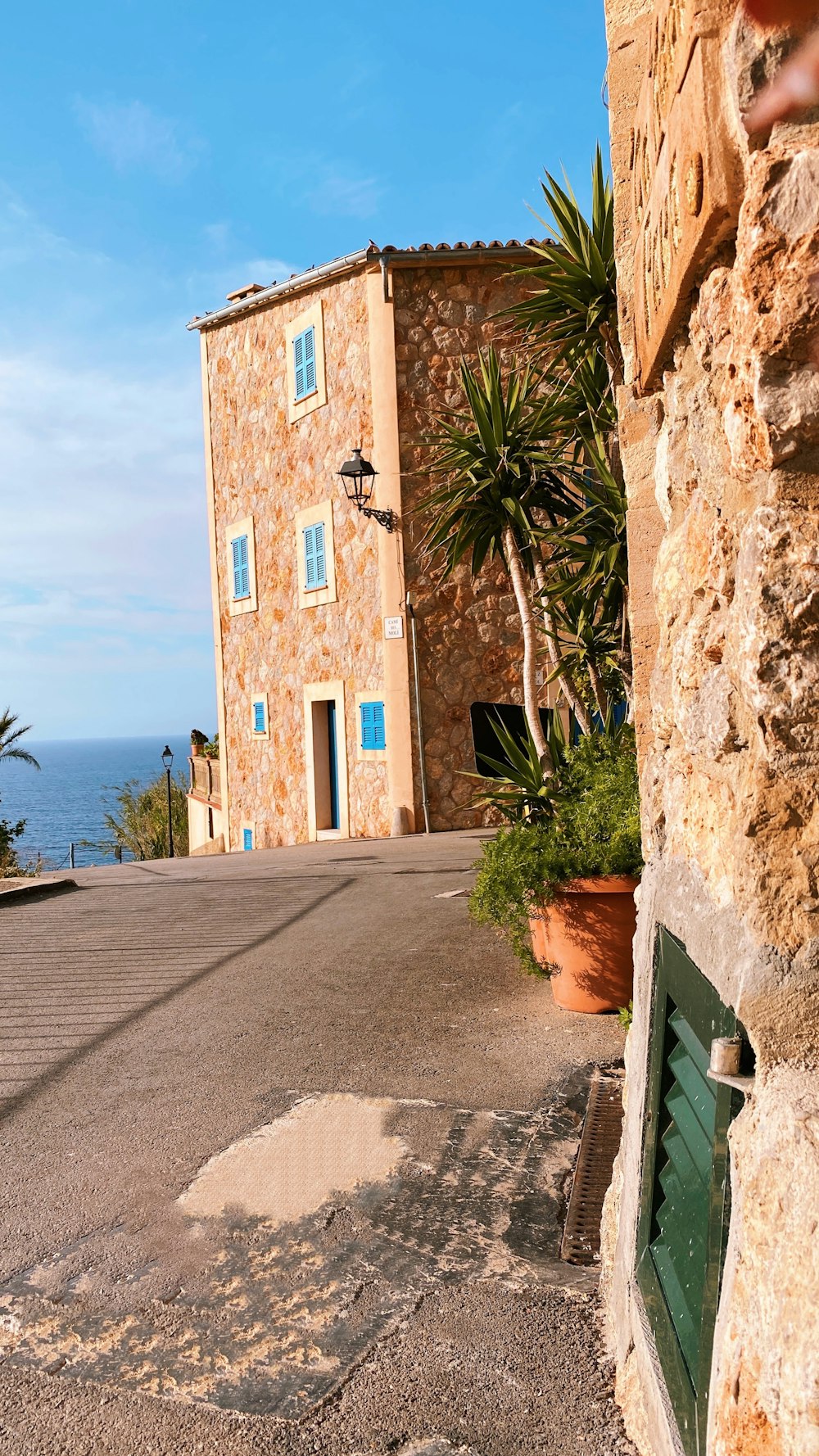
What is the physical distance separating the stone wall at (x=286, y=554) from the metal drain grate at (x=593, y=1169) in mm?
11387

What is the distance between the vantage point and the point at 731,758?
1527 millimetres

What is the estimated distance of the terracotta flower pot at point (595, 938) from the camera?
17.2 ft

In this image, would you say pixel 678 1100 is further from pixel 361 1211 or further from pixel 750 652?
pixel 361 1211

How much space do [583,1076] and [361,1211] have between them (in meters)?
1.39

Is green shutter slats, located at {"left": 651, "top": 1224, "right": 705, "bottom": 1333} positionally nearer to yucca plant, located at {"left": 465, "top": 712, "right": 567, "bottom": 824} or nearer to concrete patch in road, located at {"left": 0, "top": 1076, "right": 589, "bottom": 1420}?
concrete patch in road, located at {"left": 0, "top": 1076, "right": 589, "bottom": 1420}

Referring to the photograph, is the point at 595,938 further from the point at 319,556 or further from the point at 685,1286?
the point at 319,556

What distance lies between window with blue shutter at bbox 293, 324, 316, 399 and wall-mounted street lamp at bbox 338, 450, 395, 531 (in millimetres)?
1983

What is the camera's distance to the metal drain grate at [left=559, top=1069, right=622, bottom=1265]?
3146 mm

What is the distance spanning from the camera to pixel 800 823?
133 centimetres

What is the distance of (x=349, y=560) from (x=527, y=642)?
952cm

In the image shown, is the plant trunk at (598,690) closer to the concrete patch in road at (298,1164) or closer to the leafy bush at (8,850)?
the concrete patch in road at (298,1164)

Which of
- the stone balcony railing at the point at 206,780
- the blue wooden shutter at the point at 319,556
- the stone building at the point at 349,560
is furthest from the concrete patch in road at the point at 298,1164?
the stone balcony railing at the point at 206,780

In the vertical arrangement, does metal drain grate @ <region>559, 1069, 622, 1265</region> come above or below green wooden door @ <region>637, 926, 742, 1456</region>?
below

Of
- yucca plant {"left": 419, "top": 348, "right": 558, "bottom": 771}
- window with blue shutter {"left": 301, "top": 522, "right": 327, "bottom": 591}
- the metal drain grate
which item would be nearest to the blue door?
window with blue shutter {"left": 301, "top": 522, "right": 327, "bottom": 591}
